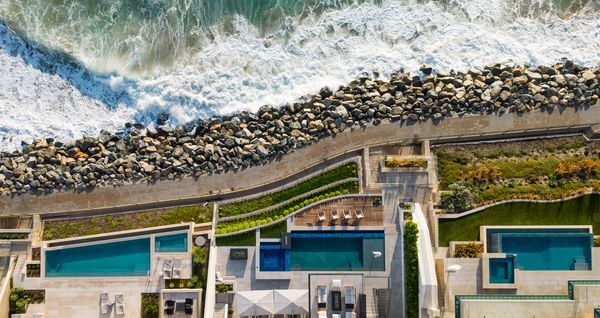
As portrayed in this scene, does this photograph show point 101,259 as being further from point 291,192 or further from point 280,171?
point 291,192

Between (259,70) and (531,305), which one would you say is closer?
(531,305)

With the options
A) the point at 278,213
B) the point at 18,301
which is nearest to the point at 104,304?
the point at 18,301

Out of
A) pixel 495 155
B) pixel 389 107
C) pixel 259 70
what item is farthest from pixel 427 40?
pixel 259 70

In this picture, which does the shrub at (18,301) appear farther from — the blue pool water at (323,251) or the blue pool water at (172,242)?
the blue pool water at (323,251)

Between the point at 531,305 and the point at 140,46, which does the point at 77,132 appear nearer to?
the point at 140,46

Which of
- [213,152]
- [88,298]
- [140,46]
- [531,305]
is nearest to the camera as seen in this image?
[531,305]

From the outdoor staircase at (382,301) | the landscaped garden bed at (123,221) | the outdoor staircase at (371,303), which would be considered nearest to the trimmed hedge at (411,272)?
the outdoor staircase at (382,301)
